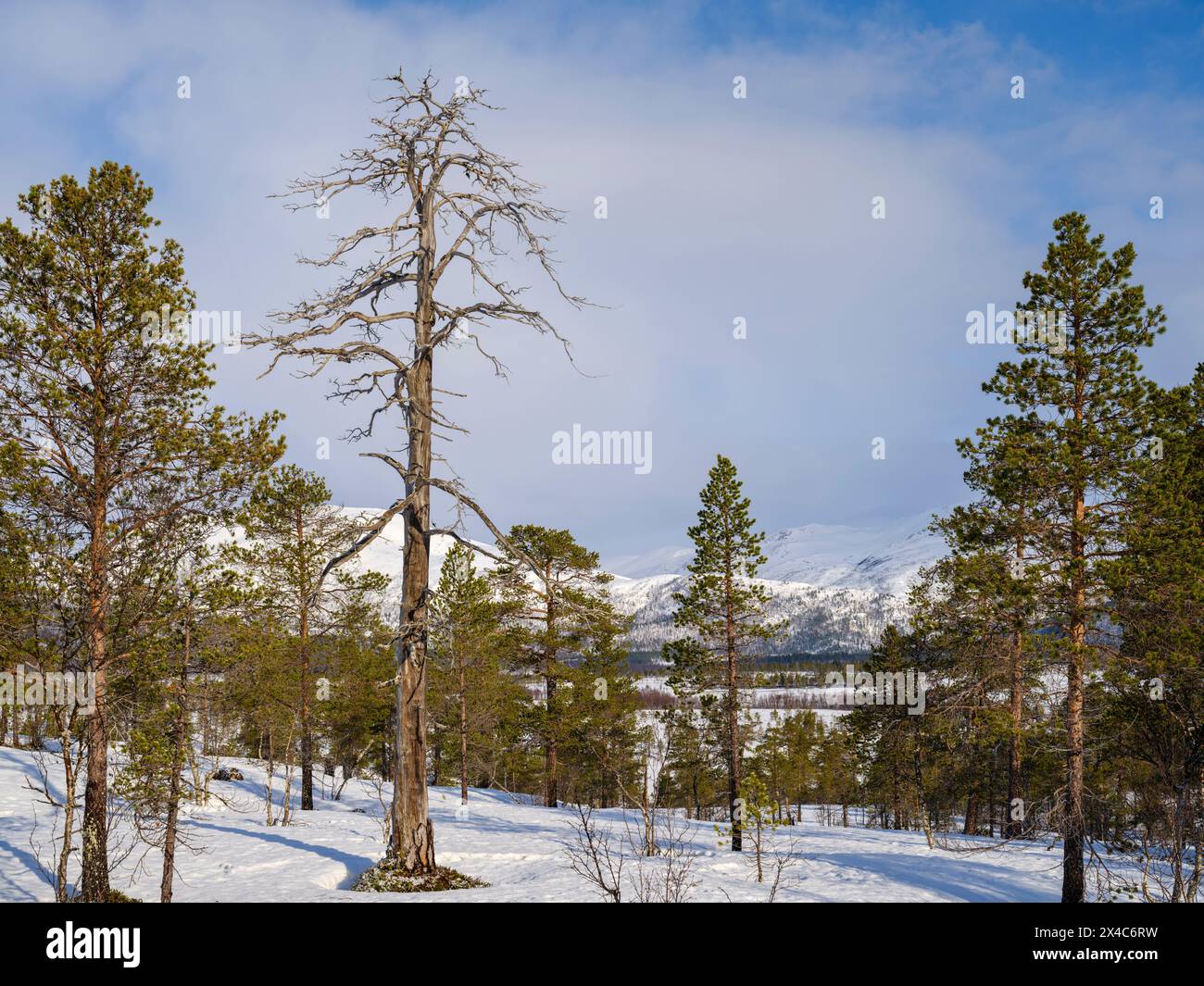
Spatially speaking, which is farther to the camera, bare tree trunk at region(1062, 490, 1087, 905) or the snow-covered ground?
bare tree trunk at region(1062, 490, 1087, 905)

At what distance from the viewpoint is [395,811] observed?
12.7m

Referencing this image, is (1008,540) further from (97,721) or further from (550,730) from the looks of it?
(550,730)

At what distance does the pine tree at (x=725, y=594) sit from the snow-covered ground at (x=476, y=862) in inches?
228

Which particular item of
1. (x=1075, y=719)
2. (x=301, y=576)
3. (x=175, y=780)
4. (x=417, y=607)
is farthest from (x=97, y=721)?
(x=1075, y=719)

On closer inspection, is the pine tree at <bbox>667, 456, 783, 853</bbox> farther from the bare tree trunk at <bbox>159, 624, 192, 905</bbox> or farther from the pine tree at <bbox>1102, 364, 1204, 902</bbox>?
the bare tree trunk at <bbox>159, 624, 192, 905</bbox>

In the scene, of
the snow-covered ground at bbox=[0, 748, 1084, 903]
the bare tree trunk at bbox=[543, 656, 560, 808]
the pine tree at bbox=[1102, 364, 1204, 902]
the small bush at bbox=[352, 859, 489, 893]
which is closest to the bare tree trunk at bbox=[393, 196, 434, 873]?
the small bush at bbox=[352, 859, 489, 893]

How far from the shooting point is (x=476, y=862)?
1744 cm

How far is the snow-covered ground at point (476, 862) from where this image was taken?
14.0 metres

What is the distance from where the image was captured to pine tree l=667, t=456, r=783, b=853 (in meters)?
27.4

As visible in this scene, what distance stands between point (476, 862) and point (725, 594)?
13.5m

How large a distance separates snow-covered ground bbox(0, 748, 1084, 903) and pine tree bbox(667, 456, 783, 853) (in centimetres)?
578

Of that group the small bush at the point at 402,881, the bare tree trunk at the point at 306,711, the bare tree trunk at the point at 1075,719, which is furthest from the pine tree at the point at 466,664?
the bare tree trunk at the point at 1075,719

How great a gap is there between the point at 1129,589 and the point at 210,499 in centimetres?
1759

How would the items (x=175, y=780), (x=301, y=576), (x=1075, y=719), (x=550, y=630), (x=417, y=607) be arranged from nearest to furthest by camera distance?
(x=175, y=780), (x=417, y=607), (x=1075, y=719), (x=301, y=576), (x=550, y=630)
